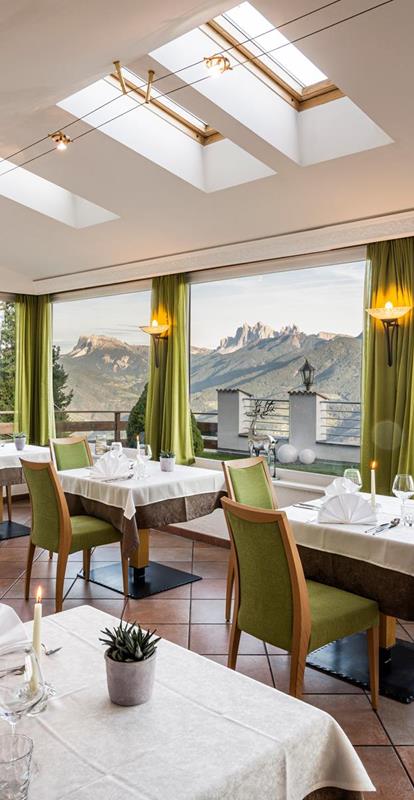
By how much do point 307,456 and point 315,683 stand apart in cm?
236

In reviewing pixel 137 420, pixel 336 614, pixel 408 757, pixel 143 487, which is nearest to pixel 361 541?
pixel 336 614

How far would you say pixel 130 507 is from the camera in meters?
4.04

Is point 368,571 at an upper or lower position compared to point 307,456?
lower

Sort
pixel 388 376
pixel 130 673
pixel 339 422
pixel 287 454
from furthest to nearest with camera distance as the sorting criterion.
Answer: pixel 287 454
pixel 339 422
pixel 388 376
pixel 130 673

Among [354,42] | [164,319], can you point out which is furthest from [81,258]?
[354,42]

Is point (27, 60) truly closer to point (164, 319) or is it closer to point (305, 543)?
point (305, 543)

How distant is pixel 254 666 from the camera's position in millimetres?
3293

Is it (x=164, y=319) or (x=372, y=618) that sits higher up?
(x=164, y=319)

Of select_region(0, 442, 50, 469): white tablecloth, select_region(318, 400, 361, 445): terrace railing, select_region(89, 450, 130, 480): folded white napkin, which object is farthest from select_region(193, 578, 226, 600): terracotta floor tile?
select_region(0, 442, 50, 469): white tablecloth

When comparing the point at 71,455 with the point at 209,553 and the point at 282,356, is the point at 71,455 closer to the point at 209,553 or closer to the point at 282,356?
the point at 209,553

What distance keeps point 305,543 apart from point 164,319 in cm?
346

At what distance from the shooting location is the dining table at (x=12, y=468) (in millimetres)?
5566

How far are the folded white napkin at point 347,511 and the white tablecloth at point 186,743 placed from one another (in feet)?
5.41

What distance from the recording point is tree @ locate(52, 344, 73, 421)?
7.96 meters
